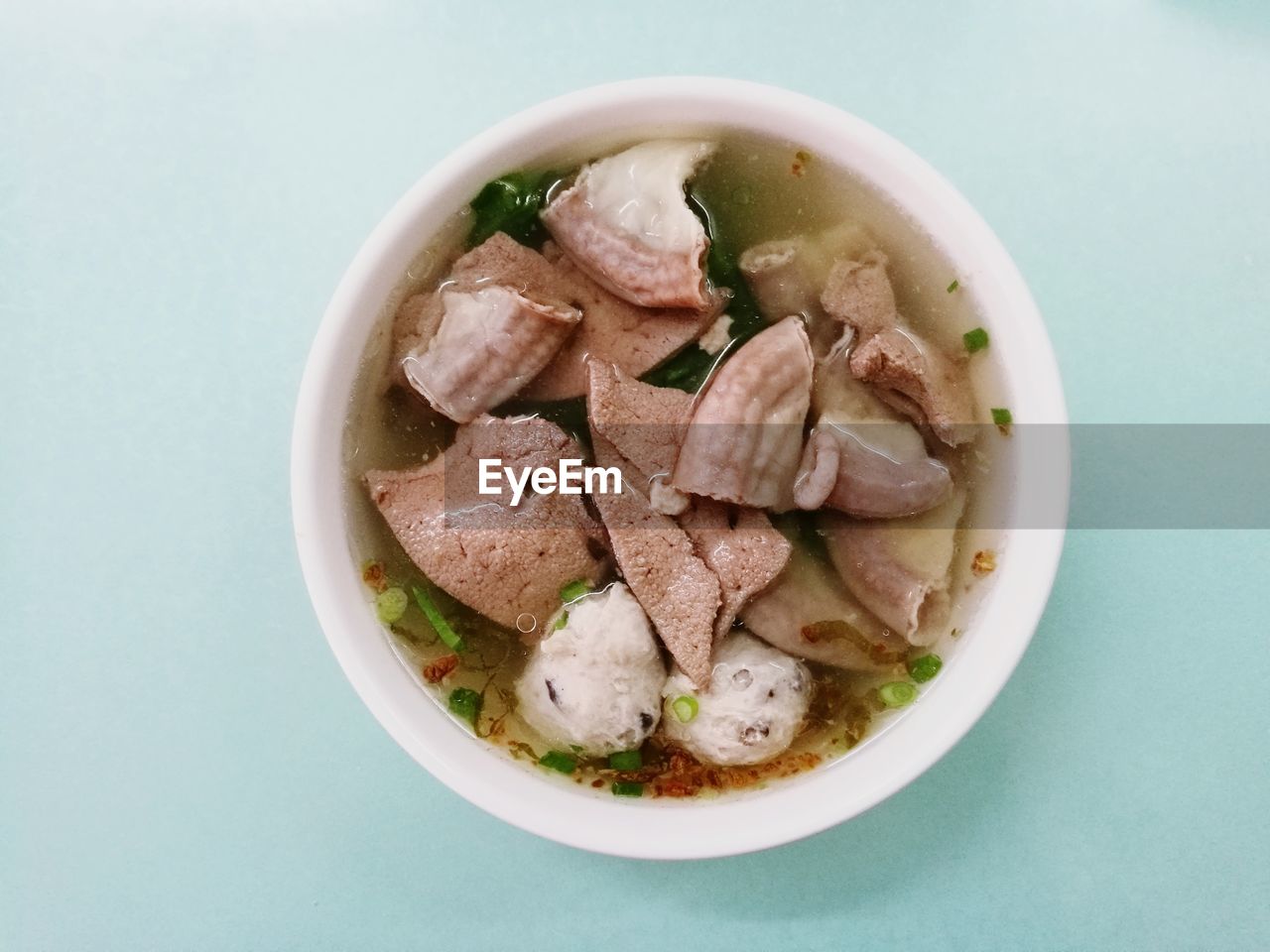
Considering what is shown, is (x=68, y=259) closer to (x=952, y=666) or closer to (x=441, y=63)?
(x=441, y=63)

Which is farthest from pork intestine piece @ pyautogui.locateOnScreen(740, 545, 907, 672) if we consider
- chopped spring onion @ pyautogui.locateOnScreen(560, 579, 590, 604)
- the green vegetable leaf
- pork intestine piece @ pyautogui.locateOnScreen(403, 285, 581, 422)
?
the green vegetable leaf

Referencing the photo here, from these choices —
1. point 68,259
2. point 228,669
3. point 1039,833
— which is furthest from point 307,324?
point 1039,833

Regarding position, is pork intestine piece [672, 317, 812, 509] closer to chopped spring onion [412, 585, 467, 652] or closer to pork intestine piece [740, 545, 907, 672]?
pork intestine piece [740, 545, 907, 672]

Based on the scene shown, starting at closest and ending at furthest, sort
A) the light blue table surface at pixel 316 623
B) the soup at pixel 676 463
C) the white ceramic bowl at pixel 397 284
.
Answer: the white ceramic bowl at pixel 397 284, the soup at pixel 676 463, the light blue table surface at pixel 316 623

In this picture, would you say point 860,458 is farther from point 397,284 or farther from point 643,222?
point 397,284

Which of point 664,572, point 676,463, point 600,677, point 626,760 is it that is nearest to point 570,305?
point 676,463

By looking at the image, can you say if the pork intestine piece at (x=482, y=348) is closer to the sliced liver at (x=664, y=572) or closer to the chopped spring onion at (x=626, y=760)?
the sliced liver at (x=664, y=572)

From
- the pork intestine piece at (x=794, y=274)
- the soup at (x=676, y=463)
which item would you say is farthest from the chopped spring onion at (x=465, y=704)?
the pork intestine piece at (x=794, y=274)
